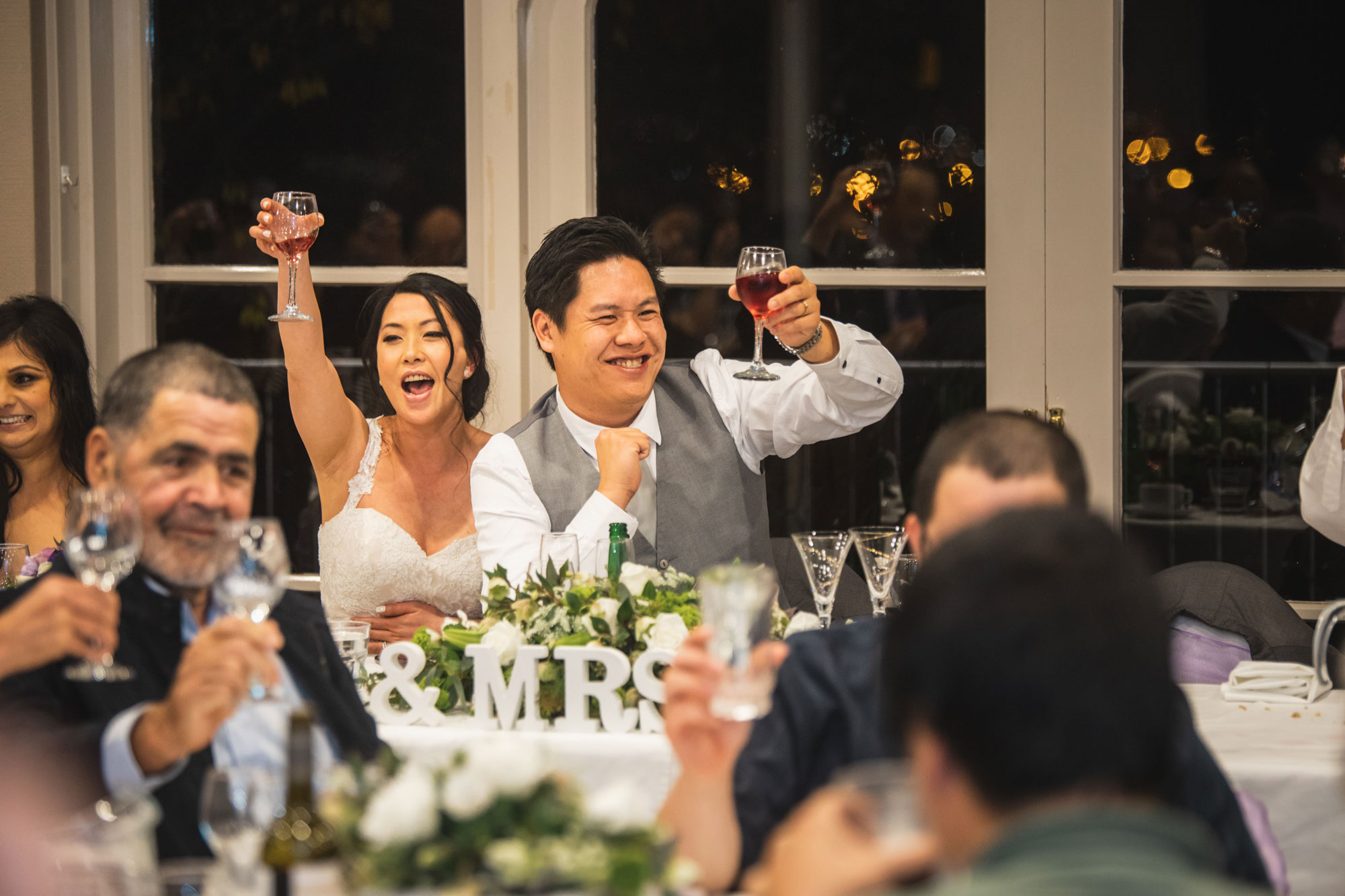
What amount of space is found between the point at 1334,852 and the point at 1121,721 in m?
1.38

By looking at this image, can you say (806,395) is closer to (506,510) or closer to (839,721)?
(506,510)

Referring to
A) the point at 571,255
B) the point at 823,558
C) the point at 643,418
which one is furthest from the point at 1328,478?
the point at 571,255

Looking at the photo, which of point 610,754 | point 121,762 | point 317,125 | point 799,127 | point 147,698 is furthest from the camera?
point 317,125

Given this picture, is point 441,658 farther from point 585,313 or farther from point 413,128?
point 413,128

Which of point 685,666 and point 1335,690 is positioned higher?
point 685,666

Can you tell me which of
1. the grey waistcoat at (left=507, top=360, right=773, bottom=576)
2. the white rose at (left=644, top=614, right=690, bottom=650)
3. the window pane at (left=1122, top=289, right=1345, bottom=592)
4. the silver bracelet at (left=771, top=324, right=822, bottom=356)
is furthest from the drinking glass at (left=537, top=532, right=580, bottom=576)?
the window pane at (left=1122, top=289, right=1345, bottom=592)

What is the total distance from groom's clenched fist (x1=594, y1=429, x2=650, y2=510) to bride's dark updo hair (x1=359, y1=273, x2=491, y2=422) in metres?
0.67

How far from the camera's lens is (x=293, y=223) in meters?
2.76

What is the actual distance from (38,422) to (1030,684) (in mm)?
2993

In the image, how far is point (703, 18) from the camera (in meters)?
3.72

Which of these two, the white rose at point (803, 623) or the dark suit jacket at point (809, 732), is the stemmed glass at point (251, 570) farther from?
the white rose at point (803, 623)

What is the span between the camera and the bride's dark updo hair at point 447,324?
3.26 meters

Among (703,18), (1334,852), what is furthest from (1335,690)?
(703,18)

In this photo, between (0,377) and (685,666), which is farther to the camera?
(0,377)
